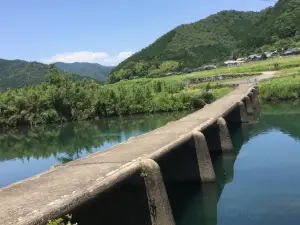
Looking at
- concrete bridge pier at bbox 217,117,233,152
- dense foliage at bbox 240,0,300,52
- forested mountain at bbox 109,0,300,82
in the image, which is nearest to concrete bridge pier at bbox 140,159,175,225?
concrete bridge pier at bbox 217,117,233,152

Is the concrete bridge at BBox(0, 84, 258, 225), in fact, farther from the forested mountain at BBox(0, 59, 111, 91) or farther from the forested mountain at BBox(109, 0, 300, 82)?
the forested mountain at BBox(0, 59, 111, 91)

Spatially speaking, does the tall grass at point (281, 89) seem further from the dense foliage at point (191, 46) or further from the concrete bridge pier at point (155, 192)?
the dense foliage at point (191, 46)

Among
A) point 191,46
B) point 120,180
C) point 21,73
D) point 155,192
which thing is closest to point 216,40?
point 191,46

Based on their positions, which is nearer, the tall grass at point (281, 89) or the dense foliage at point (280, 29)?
the tall grass at point (281, 89)

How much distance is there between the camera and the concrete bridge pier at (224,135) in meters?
20.0

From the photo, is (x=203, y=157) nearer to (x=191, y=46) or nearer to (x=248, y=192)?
(x=248, y=192)

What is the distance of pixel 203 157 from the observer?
15.3 meters

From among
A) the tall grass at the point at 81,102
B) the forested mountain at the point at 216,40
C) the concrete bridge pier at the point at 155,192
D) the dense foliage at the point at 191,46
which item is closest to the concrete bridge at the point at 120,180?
the concrete bridge pier at the point at 155,192

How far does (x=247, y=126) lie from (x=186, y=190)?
16594 millimetres

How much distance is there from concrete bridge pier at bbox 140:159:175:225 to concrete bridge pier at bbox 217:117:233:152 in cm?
1018

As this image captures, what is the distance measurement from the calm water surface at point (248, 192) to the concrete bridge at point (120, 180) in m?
0.98

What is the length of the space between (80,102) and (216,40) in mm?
121537

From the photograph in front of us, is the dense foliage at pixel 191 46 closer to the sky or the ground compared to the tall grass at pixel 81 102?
closer to the sky

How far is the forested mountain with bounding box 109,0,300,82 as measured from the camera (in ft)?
398
